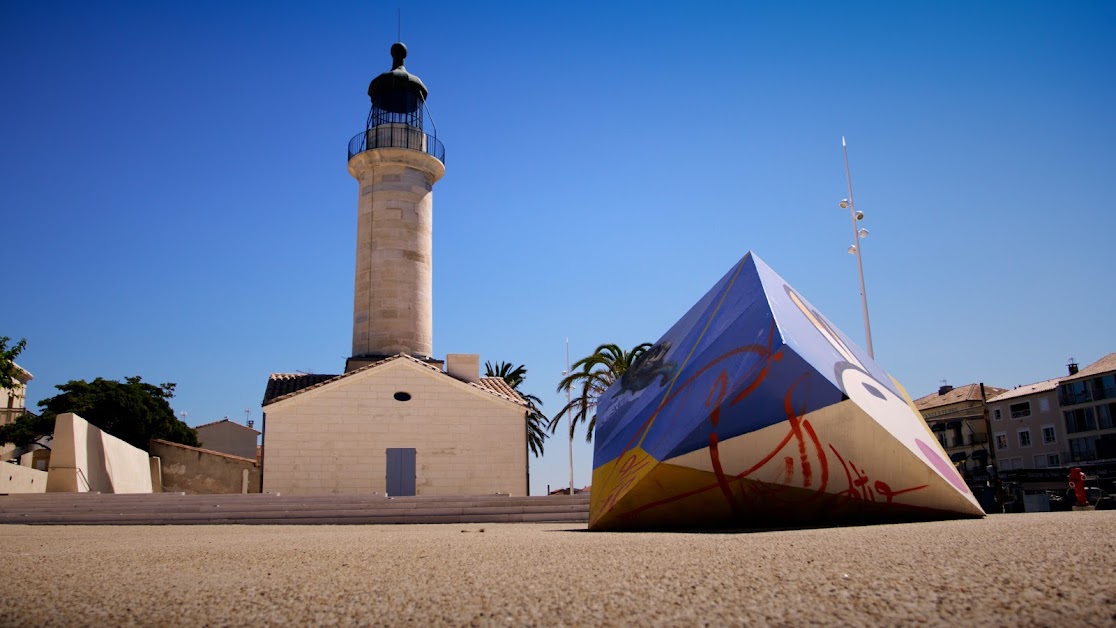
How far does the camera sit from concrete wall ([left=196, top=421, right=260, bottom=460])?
169 ft

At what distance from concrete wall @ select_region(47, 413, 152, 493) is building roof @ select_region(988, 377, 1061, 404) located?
2271 inches

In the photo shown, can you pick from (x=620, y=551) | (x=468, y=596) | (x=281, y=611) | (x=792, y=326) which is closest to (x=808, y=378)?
(x=792, y=326)

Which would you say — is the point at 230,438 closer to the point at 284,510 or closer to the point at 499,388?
the point at 499,388

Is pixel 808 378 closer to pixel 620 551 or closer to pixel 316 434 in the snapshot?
pixel 620 551

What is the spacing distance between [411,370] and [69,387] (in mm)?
24262

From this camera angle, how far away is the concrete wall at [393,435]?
27562mm

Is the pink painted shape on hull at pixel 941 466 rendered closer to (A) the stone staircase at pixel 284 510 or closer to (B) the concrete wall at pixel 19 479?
(A) the stone staircase at pixel 284 510

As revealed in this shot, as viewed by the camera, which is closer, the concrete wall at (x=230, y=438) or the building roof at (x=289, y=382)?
the building roof at (x=289, y=382)

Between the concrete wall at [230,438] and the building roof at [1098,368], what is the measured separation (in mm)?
55803

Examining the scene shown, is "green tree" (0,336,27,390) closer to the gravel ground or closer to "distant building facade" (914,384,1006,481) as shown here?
the gravel ground

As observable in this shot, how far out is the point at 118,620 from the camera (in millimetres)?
3389

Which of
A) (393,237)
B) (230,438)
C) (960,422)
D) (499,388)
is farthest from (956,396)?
(230,438)

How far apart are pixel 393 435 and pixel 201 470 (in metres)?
11.9

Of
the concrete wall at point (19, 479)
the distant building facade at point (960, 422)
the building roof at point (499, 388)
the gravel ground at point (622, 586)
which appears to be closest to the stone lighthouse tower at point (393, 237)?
the building roof at point (499, 388)
